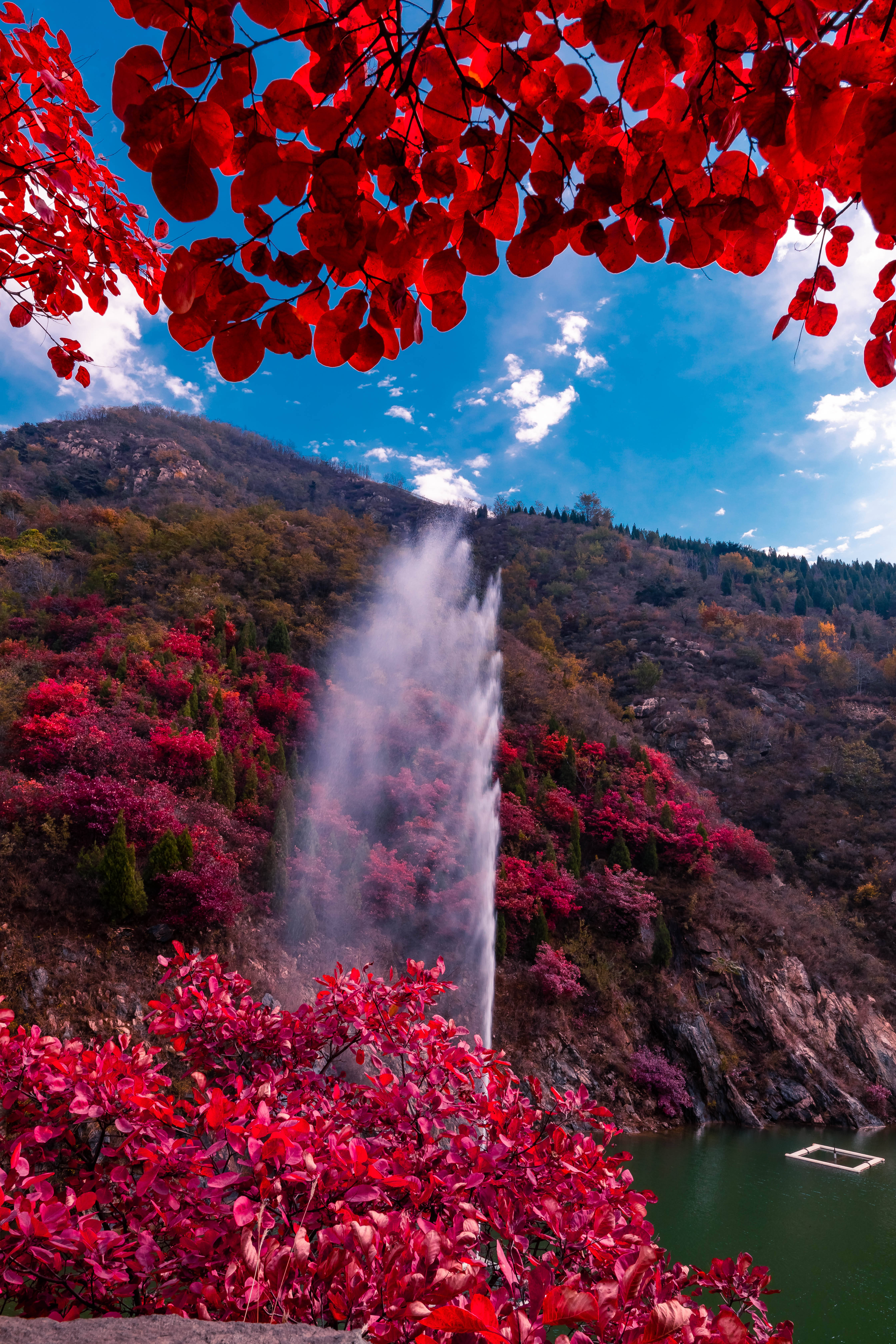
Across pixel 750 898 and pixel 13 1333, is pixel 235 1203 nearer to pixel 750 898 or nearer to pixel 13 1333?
pixel 13 1333

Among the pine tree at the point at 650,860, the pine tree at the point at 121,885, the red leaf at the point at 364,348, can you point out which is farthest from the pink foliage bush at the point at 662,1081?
the red leaf at the point at 364,348

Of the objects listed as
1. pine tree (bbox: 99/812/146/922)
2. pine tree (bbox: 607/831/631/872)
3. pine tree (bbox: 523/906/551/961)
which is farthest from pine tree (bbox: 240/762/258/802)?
pine tree (bbox: 607/831/631/872)

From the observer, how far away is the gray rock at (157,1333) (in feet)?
2.11

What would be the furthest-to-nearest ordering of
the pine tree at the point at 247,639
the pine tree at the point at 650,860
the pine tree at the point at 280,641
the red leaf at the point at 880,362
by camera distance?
the pine tree at the point at 280,641, the pine tree at the point at 247,639, the pine tree at the point at 650,860, the red leaf at the point at 880,362

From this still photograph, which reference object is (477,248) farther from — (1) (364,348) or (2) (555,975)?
(2) (555,975)

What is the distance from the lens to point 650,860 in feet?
36.0

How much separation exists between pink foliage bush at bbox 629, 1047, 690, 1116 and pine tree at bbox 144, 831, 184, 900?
6800 mm

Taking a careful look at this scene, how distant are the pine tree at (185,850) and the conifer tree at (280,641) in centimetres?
587

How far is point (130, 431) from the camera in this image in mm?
37406

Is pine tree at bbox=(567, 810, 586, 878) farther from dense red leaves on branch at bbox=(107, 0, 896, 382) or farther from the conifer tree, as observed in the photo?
dense red leaves on branch at bbox=(107, 0, 896, 382)

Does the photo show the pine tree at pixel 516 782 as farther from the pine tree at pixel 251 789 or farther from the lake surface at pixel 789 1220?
the lake surface at pixel 789 1220

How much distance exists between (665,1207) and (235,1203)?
243 inches

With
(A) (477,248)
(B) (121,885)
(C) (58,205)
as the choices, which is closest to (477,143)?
(A) (477,248)

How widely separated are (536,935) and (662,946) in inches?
92.3
